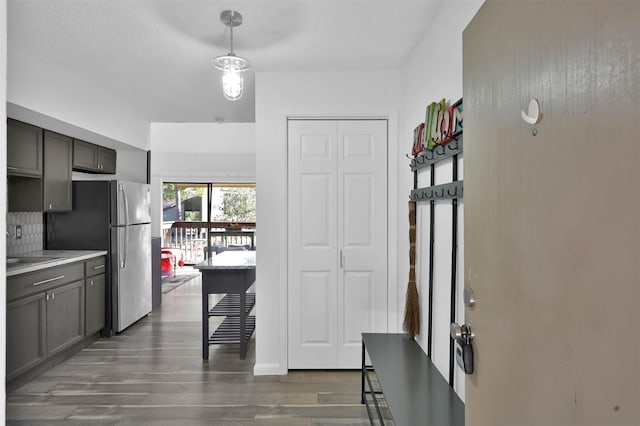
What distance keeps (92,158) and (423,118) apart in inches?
136

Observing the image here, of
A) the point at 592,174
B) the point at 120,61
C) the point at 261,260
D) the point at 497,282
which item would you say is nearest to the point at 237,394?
the point at 261,260

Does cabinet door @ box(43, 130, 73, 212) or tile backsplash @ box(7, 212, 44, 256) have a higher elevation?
cabinet door @ box(43, 130, 73, 212)

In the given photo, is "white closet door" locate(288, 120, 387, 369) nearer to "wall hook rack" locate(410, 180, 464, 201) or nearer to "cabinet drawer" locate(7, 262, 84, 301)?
"wall hook rack" locate(410, 180, 464, 201)

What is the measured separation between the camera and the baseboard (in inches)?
121

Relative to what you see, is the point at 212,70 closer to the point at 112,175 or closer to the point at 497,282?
the point at 112,175

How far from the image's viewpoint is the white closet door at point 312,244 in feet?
10.2

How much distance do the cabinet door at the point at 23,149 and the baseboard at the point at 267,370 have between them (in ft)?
7.73

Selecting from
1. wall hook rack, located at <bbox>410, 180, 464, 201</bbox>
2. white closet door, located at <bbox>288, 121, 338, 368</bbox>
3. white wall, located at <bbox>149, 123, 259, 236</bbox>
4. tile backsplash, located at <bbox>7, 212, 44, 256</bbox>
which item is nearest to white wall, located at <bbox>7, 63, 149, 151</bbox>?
tile backsplash, located at <bbox>7, 212, 44, 256</bbox>

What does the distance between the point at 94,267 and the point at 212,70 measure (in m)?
2.21

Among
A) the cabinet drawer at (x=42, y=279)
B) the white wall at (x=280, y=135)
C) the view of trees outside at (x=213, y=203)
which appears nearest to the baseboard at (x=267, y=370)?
the white wall at (x=280, y=135)

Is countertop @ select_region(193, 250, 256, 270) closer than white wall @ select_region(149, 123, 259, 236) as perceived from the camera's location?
Yes

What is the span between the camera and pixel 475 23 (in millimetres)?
1207

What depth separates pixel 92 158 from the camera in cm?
418

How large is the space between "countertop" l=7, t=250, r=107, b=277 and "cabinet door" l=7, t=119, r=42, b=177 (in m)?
0.71
